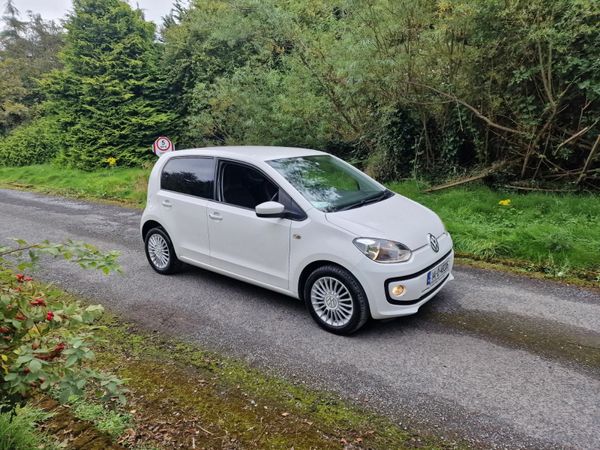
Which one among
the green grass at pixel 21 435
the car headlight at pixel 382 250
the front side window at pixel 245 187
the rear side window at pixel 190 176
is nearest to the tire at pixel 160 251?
the rear side window at pixel 190 176

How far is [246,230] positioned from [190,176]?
1.27m

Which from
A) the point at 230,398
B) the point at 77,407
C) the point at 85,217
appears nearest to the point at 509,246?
the point at 230,398

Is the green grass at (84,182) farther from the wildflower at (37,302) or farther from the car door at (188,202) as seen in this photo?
the wildflower at (37,302)

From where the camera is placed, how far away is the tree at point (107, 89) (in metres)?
16.9

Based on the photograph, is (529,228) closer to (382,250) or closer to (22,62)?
(382,250)

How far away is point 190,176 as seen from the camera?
5.07 m

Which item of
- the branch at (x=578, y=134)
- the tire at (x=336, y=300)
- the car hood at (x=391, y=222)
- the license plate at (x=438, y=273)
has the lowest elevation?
the tire at (x=336, y=300)

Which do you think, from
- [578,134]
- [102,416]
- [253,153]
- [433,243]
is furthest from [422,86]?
[102,416]

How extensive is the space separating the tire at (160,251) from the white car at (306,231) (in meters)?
0.03

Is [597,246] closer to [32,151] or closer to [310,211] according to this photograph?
[310,211]

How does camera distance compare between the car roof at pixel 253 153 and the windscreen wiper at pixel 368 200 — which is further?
the car roof at pixel 253 153

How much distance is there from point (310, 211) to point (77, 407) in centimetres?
252

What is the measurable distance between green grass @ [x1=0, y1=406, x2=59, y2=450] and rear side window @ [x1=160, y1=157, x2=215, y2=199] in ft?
9.50

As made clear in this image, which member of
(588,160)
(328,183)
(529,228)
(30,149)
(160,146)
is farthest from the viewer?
(30,149)
